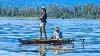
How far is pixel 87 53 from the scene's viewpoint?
101ft

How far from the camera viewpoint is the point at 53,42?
3728 cm

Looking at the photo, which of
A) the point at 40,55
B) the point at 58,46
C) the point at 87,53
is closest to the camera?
the point at 40,55

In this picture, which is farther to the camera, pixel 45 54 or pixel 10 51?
pixel 10 51

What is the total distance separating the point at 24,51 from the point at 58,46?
443 centimetres

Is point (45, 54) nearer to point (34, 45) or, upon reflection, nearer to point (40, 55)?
point (40, 55)

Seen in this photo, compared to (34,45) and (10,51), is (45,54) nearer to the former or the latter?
(10,51)

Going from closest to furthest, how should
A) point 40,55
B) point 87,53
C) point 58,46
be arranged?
point 40,55 < point 87,53 < point 58,46

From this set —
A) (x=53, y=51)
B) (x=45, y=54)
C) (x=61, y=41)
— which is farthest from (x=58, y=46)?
(x=45, y=54)

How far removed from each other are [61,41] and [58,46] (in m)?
1.47

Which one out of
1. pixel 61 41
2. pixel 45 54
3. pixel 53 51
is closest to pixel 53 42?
pixel 61 41

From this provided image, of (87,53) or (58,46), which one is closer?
(87,53)

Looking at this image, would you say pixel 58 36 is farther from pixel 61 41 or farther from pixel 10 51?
pixel 10 51

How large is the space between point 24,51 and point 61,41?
19.0ft

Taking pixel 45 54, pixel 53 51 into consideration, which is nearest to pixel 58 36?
pixel 53 51
